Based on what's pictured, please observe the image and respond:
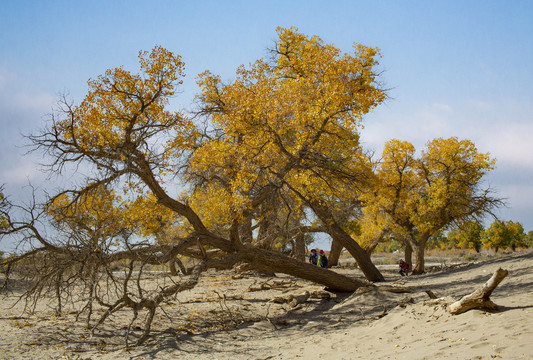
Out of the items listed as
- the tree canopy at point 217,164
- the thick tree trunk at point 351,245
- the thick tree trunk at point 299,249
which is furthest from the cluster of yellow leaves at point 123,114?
the thick tree trunk at point 299,249

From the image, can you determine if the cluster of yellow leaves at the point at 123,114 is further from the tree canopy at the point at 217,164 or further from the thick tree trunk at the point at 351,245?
the thick tree trunk at the point at 351,245

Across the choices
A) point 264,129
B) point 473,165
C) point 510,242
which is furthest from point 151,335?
point 510,242

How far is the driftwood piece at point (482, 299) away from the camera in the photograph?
20.9 ft

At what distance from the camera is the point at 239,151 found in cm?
1204

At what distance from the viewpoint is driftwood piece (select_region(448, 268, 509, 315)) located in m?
6.36

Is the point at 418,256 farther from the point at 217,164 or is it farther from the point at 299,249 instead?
the point at 217,164

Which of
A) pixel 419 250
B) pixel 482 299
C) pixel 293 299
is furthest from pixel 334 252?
pixel 482 299

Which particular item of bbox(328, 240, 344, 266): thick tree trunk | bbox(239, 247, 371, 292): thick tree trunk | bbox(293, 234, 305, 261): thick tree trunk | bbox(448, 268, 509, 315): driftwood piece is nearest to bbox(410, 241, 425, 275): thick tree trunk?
bbox(328, 240, 344, 266): thick tree trunk

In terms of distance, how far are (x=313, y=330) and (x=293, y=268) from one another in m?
3.31

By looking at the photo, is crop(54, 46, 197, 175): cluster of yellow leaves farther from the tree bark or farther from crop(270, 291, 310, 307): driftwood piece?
the tree bark

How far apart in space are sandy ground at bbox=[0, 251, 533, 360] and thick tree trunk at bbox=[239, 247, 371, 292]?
0.46m

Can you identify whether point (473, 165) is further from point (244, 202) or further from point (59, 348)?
point (59, 348)

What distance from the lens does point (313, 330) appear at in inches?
349

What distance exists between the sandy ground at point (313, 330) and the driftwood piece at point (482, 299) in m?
0.13
